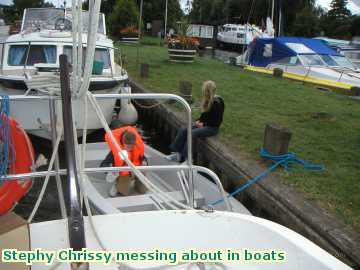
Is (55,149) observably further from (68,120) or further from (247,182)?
(247,182)

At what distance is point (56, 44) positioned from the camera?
25.5 ft

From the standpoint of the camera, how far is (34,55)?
25.7 ft

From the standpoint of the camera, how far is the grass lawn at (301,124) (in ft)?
14.2

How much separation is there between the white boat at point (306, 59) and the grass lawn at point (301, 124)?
1650mm

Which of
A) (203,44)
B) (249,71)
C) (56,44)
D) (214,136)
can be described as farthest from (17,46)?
(203,44)

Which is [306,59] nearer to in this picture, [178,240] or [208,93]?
[208,93]

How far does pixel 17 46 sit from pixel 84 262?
24.6 feet

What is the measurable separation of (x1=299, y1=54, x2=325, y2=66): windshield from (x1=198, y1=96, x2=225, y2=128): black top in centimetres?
959

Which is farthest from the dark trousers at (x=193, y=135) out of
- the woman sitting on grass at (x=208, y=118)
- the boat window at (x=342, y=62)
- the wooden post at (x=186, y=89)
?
the boat window at (x=342, y=62)

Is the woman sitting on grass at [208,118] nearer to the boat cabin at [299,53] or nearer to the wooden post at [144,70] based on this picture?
the wooden post at [144,70]

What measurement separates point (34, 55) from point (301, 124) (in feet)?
18.2

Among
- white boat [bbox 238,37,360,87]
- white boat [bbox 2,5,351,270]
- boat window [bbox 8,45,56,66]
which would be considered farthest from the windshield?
white boat [bbox 2,5,351,270]

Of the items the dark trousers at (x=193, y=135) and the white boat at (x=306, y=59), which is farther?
the white boat at (x=306, y=59)

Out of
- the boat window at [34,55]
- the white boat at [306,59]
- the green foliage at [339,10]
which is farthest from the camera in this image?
the green foliage at [339,10]
